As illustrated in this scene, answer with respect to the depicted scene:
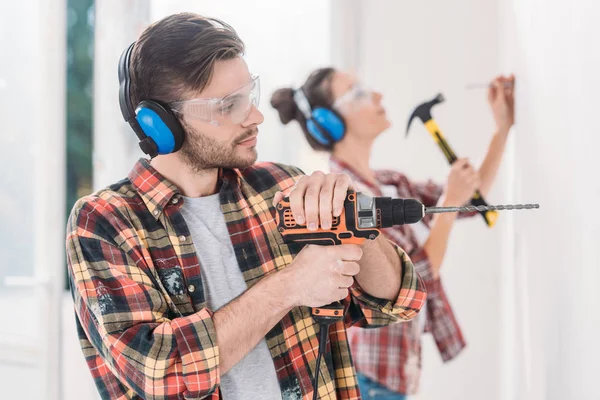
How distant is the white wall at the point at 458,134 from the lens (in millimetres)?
3035

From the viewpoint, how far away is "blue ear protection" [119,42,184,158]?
1251 millimetres

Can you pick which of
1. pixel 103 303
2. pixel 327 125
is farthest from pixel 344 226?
pixel 327 125

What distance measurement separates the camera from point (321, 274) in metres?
1.09

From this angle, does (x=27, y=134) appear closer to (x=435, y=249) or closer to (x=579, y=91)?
(x=435, y=249)

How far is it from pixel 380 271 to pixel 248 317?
0.85ft

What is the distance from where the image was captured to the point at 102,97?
261 cm

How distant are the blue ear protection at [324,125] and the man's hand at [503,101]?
68 centimetres

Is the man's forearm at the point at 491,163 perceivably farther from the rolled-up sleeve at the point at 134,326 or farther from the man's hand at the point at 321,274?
the rolled-up sleeve at the point at 134,326

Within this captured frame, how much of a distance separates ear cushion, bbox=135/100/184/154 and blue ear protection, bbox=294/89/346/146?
4.01 feet

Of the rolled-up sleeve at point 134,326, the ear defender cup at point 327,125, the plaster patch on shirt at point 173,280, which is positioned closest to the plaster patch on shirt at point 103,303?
the rolled-up sleeve at point 134,326

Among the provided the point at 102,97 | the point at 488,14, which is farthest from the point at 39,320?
the point at 488,14

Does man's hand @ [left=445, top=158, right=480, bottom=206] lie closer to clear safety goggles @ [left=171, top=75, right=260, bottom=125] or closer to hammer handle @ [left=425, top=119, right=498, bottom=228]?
hammer handle @ [left=425, top=119, right=498, bottom=228]

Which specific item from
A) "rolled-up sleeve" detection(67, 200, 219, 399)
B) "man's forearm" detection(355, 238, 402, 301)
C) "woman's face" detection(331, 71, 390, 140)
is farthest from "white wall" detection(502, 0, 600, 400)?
"woman's face" detection(331, 71, 390, 140)

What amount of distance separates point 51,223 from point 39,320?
35 centimetres
